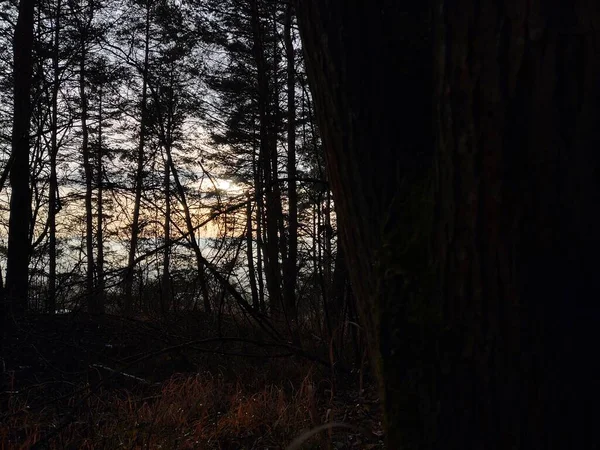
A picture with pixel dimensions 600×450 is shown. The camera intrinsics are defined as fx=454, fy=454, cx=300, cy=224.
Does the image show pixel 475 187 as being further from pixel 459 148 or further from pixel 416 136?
pixel 416 136

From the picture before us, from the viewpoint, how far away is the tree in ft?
3.08

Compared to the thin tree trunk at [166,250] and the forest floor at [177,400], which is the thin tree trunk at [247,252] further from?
the thin tree trunk at [166,250]

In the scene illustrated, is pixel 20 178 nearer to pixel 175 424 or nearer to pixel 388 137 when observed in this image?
pixel 175 424

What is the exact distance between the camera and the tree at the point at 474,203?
36.9 inches

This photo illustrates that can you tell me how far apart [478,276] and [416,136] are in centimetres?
41

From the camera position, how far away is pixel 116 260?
620 inches

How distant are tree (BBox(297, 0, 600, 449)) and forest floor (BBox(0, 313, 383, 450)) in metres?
0.55

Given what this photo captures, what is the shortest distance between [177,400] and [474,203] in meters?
2.99

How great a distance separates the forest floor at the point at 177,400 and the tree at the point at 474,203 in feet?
1.80

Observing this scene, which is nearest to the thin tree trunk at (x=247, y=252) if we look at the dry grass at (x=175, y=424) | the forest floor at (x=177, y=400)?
the forest floor at (x=177, y=400)

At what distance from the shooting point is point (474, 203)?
3.33 ft

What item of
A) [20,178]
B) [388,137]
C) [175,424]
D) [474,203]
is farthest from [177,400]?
[20,178]

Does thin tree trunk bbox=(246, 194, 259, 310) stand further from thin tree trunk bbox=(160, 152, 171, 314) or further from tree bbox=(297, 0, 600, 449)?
tree bbox=(297, 0, 600, 449)

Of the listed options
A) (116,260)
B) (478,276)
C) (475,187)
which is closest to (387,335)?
(478,276)
